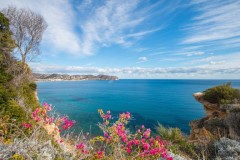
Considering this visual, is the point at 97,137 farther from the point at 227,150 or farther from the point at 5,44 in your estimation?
the point at 5,44

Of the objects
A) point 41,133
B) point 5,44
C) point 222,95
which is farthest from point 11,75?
point 222,95

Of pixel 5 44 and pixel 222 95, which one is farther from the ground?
pixel 5 44

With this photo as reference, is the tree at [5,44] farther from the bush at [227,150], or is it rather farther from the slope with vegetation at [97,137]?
the bush at [227,150]

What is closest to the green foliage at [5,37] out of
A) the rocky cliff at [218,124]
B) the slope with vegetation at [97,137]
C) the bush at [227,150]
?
the slope with vegetation at [97,137]

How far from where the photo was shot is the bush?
159 inches

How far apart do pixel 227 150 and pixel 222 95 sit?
265 inches

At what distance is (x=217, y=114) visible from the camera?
384 inches

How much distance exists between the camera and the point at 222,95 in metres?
9.88

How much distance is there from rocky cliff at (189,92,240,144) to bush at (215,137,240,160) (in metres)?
0.65

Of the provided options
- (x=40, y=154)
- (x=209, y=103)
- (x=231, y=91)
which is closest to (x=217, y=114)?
(x=209, y=103)

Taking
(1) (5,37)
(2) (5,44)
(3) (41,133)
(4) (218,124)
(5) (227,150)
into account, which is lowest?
(4) (218,124)

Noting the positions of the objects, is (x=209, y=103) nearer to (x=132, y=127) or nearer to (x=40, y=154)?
(x=132, y=127)

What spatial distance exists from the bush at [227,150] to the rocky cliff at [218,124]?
648mm

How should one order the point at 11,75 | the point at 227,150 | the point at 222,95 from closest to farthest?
the point at 227,150 → the point at 11,75 → the point at 222,95
